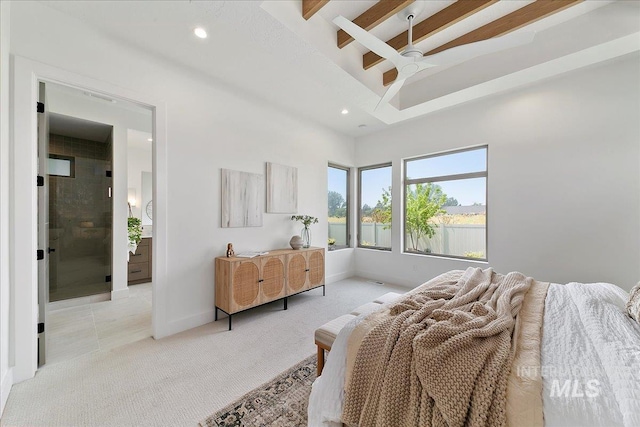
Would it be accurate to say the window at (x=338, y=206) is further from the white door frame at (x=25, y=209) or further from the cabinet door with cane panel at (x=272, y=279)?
the white door frame at (x=25, y=209)

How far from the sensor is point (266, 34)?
2.09 m

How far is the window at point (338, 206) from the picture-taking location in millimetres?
4879

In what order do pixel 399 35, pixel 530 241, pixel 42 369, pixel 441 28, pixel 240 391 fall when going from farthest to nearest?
pixel 530 241 < pixel 399 35 < pixel 441 28 < pixel 42 369 < pixel 240 391

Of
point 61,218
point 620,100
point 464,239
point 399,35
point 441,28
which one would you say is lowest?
point 464,239

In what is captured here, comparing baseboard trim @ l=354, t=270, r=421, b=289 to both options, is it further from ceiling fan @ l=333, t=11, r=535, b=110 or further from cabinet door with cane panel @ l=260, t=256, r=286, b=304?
ceiling fan @ l=333, t=11, r=535, b=110

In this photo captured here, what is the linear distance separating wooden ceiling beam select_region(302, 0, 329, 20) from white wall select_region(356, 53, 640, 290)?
9.14 feet

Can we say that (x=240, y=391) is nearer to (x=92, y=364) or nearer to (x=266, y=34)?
(x=92, y=364)

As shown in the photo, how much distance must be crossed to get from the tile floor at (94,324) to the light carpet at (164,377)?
206 mm

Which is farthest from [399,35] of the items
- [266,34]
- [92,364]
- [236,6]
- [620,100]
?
[92,364]

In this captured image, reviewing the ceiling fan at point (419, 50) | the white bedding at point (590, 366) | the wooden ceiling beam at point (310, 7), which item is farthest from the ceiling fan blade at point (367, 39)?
the white bedding at point (590, 366)

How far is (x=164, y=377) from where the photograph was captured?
1.90 meters

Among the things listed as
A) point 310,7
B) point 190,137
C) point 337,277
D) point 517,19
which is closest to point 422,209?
point 337,277

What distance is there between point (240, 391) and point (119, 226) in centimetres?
331

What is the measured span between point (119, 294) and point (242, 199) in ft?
8.16
